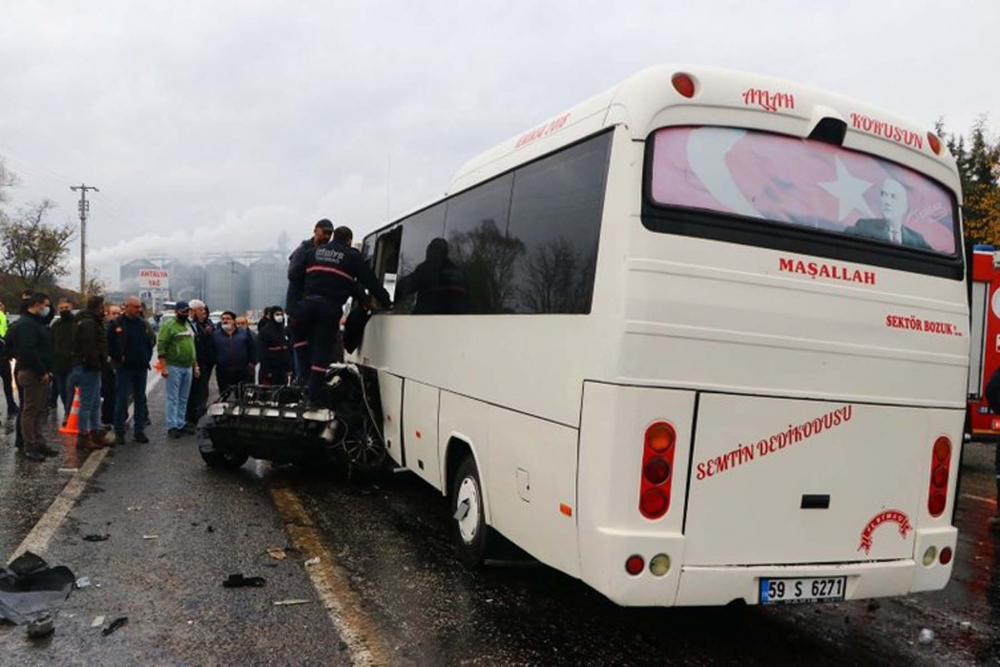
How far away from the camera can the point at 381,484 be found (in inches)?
315

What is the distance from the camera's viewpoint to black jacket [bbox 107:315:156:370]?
9.81 m

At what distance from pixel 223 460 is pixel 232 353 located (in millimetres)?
3323

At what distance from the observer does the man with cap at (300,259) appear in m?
7.68

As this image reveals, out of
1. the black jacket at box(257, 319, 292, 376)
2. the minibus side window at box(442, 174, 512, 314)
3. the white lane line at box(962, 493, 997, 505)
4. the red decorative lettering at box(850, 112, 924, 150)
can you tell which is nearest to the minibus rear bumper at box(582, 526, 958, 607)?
A: the minibus side window at box(442, 174, 512, 314)

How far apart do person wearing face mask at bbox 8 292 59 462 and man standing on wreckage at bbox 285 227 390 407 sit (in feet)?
10.7

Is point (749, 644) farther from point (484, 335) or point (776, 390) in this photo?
point (484, 335)

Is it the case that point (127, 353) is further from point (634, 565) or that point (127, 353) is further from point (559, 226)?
point (634, 565)

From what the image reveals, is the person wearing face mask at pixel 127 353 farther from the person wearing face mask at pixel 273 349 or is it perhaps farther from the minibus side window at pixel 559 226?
the minibus side window at pixel 559 226

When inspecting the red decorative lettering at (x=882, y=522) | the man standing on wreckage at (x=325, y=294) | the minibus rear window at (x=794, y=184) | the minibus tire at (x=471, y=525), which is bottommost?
the minibus tire at (x=471, y=525)

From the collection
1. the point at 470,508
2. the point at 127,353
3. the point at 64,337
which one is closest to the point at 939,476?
the point at 470,508

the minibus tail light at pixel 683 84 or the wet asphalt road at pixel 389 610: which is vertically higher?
the minibus tail light at pixel 683 84

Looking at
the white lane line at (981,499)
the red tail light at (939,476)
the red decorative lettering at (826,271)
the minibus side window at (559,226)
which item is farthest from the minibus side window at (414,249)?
the white lane line at (981,499)

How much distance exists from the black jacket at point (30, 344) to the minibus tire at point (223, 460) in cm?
217

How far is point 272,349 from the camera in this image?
12289 millimetres
